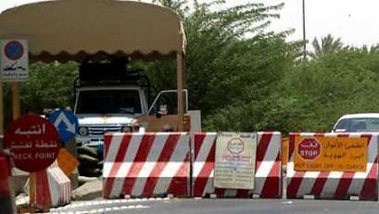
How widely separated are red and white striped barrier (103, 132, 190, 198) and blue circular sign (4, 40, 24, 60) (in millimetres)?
2602

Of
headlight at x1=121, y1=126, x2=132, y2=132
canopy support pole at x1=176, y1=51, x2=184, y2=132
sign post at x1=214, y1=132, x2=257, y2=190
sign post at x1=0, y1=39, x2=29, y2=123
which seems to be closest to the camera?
sign post at x1=0, y1=39, x2=29, y2=123

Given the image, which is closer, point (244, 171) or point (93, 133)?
point (244, 171)

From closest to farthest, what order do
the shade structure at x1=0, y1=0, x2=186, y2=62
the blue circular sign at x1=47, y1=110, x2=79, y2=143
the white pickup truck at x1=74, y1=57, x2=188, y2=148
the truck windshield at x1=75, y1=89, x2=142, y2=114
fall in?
the blue circular sign at x1=47, y1=110, x2=79, y2=143 < the shade structure at x1=0, y1=0, x2=186, y2=62 < the white pickup truck at x1=74, y1=57, x2=188, y2=148 < the truck windshield at x1=75, y1=89, x2=142, y2=114

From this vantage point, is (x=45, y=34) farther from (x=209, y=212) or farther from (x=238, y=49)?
(x=238, y=49)

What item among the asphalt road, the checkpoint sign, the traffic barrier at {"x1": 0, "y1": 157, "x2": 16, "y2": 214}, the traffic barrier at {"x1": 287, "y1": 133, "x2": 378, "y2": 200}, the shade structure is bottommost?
the asphalt road

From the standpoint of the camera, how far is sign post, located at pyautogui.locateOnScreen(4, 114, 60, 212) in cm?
1237

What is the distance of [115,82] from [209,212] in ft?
35.9

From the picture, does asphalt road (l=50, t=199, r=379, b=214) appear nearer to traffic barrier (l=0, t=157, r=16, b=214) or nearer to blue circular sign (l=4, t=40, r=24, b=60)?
blue circular sign (l=4, t=40, r=24, b=60)

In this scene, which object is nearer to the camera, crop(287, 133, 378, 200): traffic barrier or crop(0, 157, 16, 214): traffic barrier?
crop(0, 157, 16, 214): traffic barrier

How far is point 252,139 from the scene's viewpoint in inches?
647

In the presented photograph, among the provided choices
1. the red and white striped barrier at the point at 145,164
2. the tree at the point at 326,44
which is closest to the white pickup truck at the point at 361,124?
the red and white striped barrier at the point at 145,164

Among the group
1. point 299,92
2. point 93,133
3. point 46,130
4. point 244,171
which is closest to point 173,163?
point 244,171

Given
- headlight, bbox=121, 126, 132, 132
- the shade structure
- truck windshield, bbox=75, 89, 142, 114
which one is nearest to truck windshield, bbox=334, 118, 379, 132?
the shade structure

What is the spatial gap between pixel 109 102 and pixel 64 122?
754 cm
